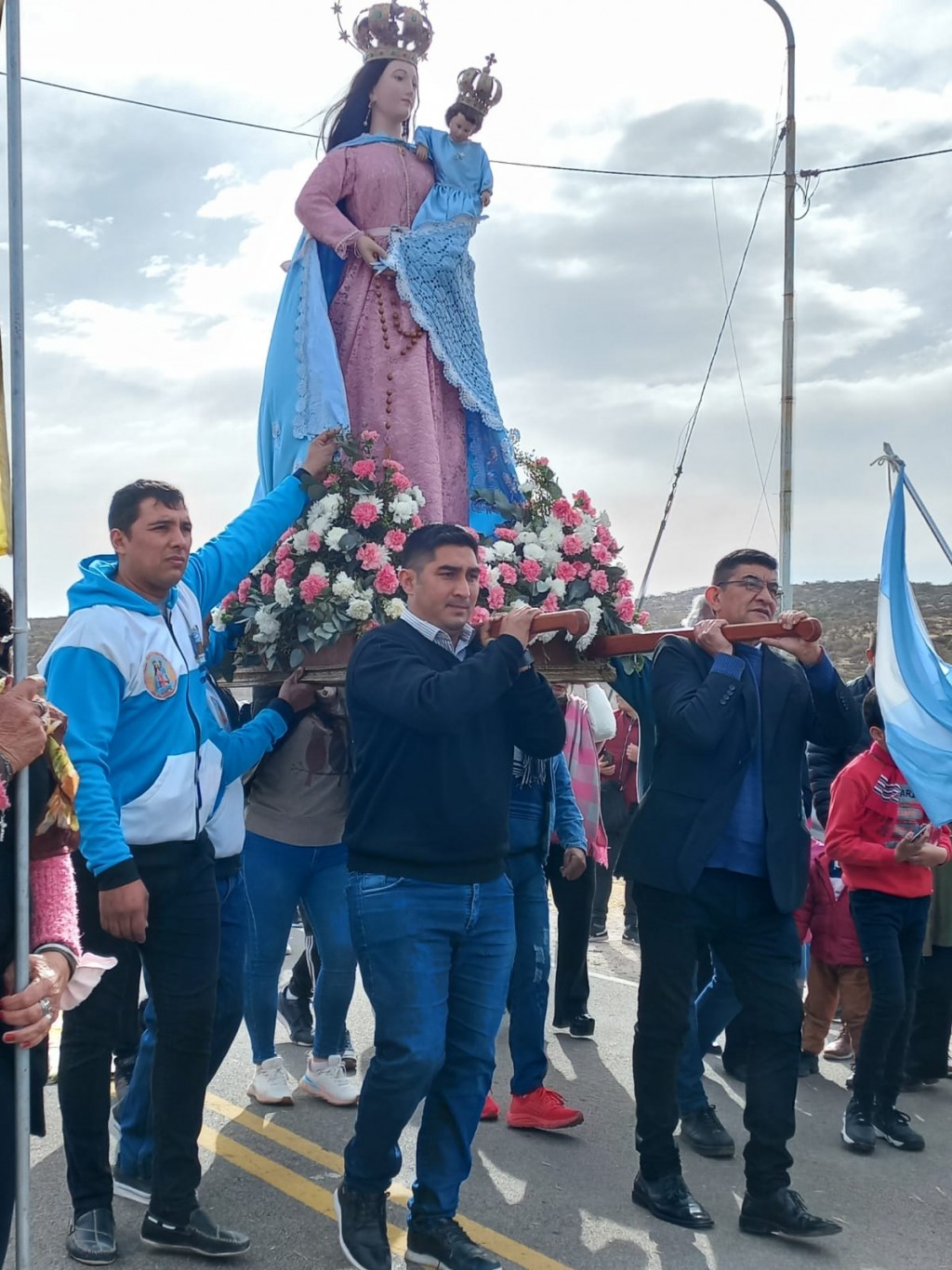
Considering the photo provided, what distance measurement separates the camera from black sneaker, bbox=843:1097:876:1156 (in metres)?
5.13

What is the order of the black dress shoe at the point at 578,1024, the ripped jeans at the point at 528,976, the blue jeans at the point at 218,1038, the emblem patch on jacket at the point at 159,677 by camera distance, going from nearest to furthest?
the emblem patch on jacket at the point at 159,677 < the blue jeans at the point at 218,1038 < the ripped jeans at the point at 528,976 < the black dress shoe at the point at 578,1024

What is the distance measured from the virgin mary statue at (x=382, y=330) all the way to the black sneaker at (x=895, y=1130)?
3.04m

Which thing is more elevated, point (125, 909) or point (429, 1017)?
point (125, 909)

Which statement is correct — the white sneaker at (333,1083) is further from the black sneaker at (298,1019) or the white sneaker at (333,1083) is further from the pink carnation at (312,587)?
the pink carnation at (312,587)

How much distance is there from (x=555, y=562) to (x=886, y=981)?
2.16 m

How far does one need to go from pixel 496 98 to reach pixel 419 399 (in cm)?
141

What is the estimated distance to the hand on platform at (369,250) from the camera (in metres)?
5.52

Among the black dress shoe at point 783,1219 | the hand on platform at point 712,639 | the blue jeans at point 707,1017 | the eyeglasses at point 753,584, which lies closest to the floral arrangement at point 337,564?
the hand on platform at point 712,639

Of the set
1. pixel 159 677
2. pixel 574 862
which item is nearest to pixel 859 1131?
pixel 574 862

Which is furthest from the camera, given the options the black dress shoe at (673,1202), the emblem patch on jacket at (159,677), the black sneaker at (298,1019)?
the black sneaker at (298,1019)

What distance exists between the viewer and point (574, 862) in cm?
618

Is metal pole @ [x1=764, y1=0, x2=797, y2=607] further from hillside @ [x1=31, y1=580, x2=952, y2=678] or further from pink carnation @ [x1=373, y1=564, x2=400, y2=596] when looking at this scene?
pink carnation @ [x1=373, y1=564, x2=400, y2=596]

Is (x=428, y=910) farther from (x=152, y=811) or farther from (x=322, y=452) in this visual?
(x=322, y=452)

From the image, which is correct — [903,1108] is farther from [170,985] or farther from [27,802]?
[27,802]
